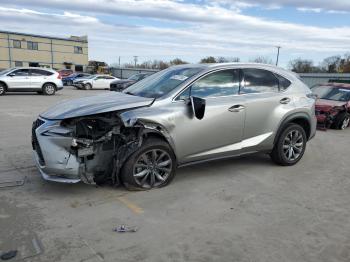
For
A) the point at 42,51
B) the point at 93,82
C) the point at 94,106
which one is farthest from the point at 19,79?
the point at 42,51

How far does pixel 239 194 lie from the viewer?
523 cm

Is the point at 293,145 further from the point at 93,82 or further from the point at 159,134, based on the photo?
the point at 93,82

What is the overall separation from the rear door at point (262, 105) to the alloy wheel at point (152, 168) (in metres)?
1.49

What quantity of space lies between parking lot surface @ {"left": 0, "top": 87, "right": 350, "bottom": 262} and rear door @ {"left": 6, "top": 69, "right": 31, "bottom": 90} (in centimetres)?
1517

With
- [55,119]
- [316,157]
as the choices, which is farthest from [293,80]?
[55,119]

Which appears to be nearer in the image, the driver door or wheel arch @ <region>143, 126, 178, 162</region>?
wheel arch @ <region>143, 126, 178, 162</region>

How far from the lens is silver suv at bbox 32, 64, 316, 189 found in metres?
4.89

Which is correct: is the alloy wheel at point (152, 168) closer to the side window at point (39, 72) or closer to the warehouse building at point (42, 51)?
the side window at point (39, 72)

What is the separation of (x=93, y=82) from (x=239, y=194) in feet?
92.8

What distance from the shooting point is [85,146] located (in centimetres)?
489

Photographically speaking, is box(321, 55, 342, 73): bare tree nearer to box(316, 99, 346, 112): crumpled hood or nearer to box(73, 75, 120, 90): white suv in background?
box(73, 75, 120, 90): white suv in background

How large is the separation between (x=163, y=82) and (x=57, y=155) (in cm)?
205

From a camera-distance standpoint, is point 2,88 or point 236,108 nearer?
point 236,108

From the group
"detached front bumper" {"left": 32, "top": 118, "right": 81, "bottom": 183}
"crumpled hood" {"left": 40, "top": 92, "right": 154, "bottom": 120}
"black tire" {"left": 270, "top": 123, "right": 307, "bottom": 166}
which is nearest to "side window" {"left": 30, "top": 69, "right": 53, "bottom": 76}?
"crumpled hood" {"left": 40, "top": 92, "right": 154, "bottom": 120}
